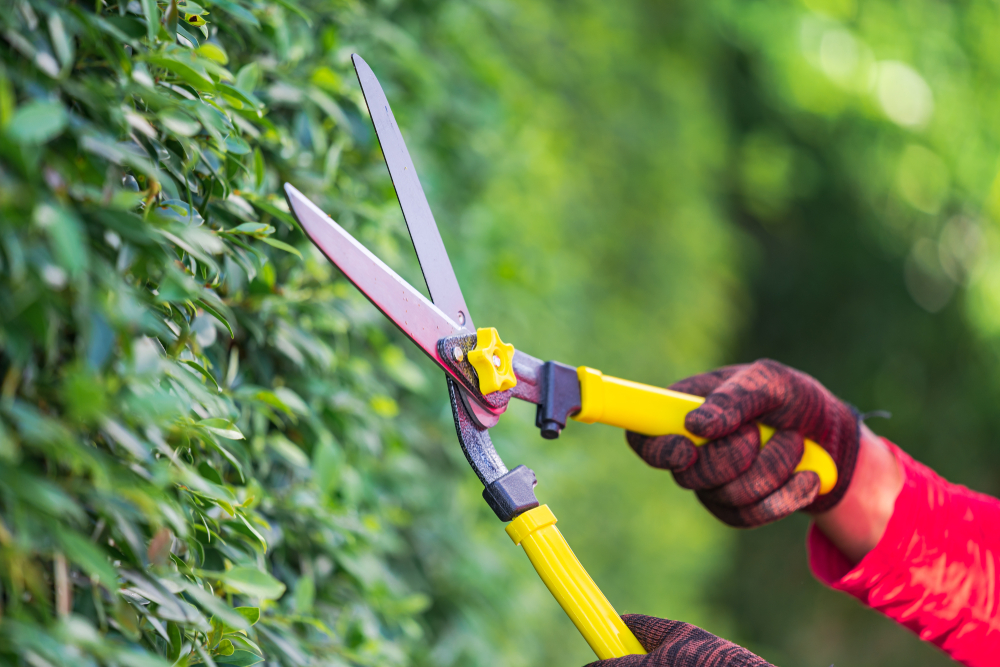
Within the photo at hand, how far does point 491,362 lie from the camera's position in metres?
1.17

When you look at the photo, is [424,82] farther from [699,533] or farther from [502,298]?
[699,533]

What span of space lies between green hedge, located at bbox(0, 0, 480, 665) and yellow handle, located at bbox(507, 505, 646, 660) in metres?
0.33

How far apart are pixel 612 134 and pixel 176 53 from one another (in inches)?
163

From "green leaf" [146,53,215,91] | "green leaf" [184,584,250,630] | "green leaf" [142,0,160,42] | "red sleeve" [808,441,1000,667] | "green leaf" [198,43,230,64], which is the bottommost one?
"red sleeve" [808,441,1000,667]

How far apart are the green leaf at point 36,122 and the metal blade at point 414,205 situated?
49 cm

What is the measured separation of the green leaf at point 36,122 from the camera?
586mm

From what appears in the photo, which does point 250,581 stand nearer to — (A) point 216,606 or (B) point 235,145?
(A) point 216,606

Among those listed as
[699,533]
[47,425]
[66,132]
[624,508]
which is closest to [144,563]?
A: [47,425]

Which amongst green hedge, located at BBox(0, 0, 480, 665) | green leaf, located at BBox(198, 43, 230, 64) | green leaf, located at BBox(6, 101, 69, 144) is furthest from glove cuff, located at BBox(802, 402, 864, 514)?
green leaf, located at BBox(6, 101, 69, 144)

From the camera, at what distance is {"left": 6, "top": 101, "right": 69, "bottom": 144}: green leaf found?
59 cm

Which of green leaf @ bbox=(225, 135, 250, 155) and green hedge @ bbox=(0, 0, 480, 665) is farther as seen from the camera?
green leaf @ bbox=(225, 135, 250, 155)

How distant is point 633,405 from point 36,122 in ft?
3.42

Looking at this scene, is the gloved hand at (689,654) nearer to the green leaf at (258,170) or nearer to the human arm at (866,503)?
the human arm at (866,503)

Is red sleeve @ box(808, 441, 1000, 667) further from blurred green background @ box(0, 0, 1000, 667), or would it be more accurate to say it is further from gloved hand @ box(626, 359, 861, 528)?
blurred green background @ box(0, 0, 1000, 667)
